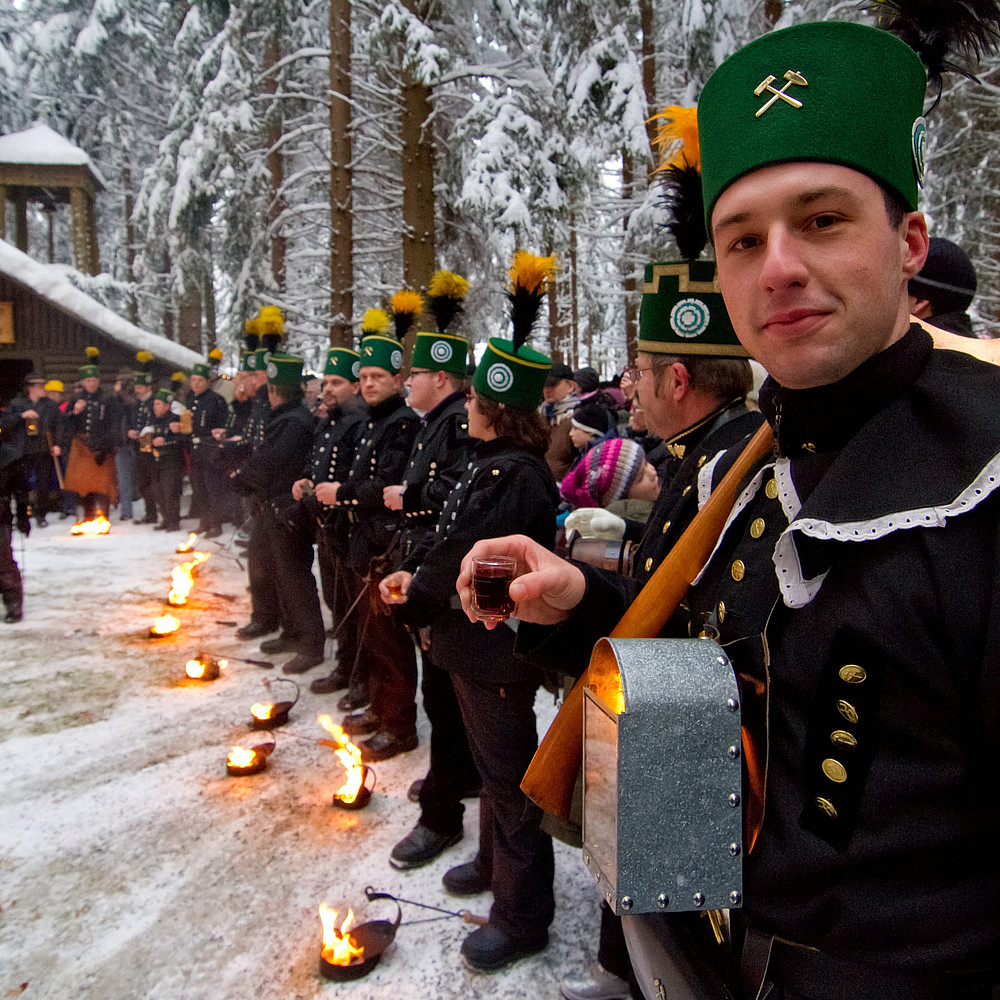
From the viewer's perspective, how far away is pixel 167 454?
40.4 feet

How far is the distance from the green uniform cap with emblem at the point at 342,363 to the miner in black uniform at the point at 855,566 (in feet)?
18.4

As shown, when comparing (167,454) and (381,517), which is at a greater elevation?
(167,454)

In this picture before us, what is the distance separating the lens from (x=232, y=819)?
4.02 meters

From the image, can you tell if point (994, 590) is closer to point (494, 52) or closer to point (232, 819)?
point (232, 819)

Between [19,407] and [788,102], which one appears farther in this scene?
[19,407]

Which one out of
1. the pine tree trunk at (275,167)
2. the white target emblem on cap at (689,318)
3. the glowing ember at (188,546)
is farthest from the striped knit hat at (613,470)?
the pine tree trunk at (275,167)

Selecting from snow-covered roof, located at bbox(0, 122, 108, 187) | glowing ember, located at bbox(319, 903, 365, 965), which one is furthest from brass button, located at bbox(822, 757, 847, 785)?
snow-covered roof, located at bbox(0, 122, 108, 187)

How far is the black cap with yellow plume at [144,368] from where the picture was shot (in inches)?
571

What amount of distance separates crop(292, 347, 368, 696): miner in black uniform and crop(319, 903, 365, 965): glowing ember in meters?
2.67

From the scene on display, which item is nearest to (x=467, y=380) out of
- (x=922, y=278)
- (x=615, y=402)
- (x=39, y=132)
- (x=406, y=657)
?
(x=406, y=657)

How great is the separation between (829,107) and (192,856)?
4.25 m

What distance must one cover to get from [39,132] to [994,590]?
25.1m

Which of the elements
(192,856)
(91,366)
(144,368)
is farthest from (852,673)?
(144,368)

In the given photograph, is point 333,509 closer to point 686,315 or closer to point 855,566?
point 686,315
